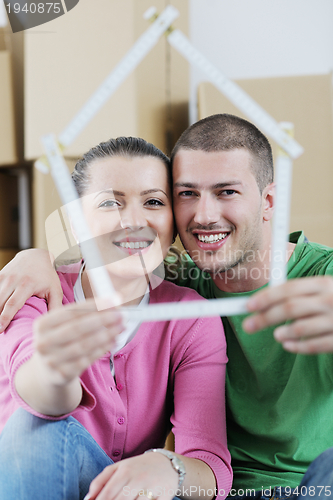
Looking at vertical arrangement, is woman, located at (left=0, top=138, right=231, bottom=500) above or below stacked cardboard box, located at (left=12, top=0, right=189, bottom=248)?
below

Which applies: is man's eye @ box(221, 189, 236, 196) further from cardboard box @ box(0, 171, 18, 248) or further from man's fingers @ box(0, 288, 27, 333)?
cardboard box @ box(0, 171, 18, 248)

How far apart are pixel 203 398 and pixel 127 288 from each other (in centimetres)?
23

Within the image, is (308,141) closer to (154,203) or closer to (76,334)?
(154,203)

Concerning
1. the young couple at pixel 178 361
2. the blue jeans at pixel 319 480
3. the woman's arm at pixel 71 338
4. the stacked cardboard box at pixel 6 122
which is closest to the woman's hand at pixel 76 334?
the woman's arm at pixel 71 338

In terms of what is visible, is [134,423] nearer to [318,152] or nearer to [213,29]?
[318,152]

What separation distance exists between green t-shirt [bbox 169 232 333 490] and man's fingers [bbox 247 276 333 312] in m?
0.28

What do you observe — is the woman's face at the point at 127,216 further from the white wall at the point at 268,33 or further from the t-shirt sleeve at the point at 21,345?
the white wall at the point at 268,33

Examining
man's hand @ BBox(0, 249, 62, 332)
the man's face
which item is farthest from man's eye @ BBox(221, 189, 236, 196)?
man's hand @ BBox(0, 249, 62, 332)

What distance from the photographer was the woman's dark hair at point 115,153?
78 centimetres

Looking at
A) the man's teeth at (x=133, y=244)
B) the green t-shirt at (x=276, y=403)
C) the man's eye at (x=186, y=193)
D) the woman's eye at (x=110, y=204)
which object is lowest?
the green t-shirt at (x=276, y=403)

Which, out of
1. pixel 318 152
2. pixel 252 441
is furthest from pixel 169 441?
pixel 318 152

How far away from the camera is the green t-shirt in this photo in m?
0.74

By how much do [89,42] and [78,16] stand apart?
0.29 feet

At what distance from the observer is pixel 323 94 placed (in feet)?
4.15
